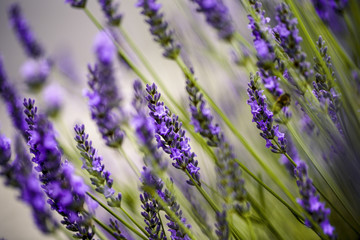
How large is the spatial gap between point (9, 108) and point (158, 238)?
1.08 ft

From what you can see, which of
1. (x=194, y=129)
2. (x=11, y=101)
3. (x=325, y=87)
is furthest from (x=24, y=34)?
(x=325, y=87)

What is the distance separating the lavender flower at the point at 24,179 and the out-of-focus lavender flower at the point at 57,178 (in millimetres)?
17

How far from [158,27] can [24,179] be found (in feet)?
0.84

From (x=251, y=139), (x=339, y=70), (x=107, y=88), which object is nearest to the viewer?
(x=107, y=88)

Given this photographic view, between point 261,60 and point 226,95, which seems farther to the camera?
point 226,95

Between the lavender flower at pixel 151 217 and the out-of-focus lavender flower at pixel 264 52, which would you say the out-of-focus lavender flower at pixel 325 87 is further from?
the lavender flower at pixel 151 217

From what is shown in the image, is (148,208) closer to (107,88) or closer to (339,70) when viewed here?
(107,88)

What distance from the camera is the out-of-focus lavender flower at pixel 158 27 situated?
1.42 feet

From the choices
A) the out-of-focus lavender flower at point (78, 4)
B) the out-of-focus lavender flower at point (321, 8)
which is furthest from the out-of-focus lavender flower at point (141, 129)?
the out-of-focus lavender flower at point (321, 8)

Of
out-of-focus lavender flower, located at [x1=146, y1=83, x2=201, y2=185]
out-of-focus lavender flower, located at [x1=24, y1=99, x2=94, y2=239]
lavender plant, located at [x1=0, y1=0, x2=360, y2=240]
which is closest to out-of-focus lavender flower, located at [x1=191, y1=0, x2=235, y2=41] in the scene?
lavender plant, located at [x1=0, y1=0, x2=360, y2=240]

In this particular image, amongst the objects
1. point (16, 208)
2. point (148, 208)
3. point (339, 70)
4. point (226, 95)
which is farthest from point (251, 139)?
point (16, 208)

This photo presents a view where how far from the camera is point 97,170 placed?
0.45 meters

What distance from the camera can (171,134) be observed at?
441mm

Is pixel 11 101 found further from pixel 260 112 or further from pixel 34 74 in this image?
pixel 260 112
